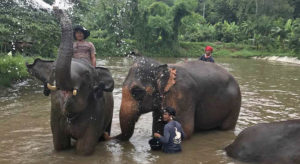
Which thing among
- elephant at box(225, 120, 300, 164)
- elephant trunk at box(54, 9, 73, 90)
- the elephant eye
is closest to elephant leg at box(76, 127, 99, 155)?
the elephant eye

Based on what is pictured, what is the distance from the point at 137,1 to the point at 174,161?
1239 inches

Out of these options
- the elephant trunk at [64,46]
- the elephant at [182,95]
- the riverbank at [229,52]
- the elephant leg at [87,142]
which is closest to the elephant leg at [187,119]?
the elephant at [182,95]

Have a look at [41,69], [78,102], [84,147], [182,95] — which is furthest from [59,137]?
[182,95]

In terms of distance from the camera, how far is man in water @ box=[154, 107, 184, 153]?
4.75 metres

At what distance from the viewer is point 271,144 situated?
4227 mm

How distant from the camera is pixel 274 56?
31.2 meters

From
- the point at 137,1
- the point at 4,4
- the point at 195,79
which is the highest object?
the point at 137,1

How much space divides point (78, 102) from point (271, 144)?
2.29 meters

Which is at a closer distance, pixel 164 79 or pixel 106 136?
pixel 164 79

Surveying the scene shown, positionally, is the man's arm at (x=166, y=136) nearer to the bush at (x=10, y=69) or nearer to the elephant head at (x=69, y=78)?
→ the elephant head at (x=69, y=78)

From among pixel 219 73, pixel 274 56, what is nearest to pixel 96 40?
pixel 274 56

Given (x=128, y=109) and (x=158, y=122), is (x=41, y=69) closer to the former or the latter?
(x=128, y=109)

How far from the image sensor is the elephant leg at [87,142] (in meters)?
4.55

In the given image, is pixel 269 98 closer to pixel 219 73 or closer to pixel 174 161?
pixel 219 73
